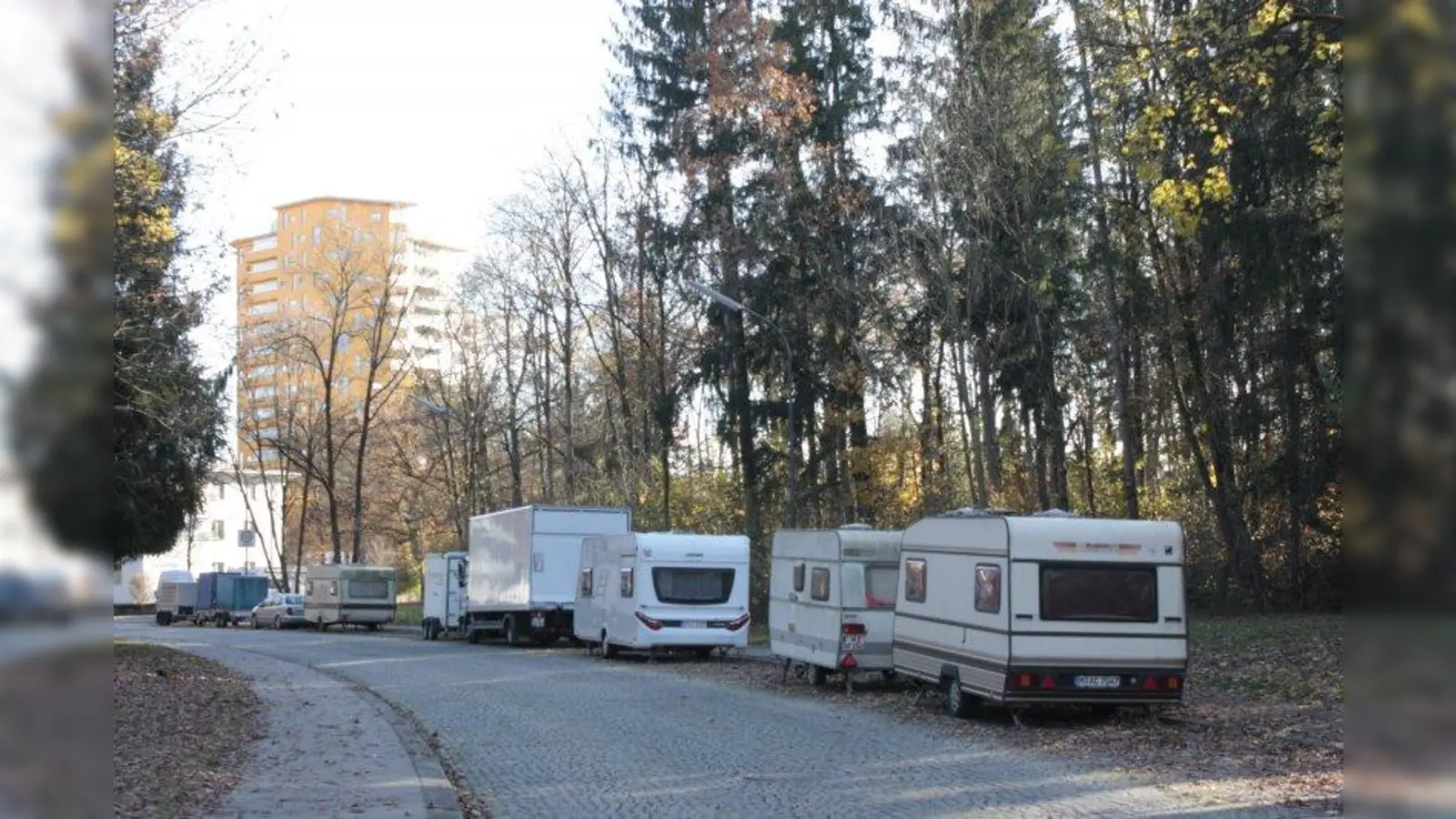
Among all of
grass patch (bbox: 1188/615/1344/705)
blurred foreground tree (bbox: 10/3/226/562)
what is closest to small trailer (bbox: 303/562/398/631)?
blurred foreground tree (bbox: 10/3/226/562)

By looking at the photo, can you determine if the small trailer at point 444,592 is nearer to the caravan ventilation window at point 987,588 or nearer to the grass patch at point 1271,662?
the grass patch at point 1271,662

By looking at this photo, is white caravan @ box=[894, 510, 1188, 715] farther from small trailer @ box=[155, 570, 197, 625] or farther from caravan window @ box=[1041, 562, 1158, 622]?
small trailer @ box=[155, 570, 197, 625]

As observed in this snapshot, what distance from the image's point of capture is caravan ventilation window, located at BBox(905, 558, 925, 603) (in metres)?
19.4

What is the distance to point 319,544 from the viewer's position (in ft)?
303

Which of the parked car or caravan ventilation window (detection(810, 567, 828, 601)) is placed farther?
the parked car

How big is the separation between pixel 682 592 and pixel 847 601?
29.9ft

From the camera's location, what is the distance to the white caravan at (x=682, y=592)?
1183 inches

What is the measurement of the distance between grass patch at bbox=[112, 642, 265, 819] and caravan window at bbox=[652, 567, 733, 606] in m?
8.76

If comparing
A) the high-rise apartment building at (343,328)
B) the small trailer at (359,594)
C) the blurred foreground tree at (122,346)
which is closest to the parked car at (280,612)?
the small trailer at (359,594)

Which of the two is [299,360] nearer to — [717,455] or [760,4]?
[717,455]

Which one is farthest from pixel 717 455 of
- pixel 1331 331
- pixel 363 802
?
pixel 363 802

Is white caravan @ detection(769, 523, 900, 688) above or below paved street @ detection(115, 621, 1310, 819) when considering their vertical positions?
above

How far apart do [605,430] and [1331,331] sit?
3137 cm

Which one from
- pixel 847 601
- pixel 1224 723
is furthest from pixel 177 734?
pixel 1224 723
